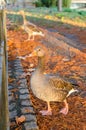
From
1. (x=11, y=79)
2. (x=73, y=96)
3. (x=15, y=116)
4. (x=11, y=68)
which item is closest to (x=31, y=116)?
(x=15, y=116)

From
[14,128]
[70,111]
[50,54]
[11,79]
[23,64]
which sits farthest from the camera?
[50,54]

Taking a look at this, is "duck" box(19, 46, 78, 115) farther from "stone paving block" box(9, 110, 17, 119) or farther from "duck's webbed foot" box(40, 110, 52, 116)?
"stone paving block" box(9, 110, 17, 119)

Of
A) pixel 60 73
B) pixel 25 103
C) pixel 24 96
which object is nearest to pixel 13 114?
pixel 25 103

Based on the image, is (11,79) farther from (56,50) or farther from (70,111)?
(56,50)

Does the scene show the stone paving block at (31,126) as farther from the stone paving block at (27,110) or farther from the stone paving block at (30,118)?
the stone paving block at (27,110)

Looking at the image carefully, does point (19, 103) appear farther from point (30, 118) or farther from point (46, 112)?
point (30, 118)

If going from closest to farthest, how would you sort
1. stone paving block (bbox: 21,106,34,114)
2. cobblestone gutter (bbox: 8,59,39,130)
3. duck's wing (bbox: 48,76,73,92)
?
1. cobblestone gutter (bbox: 8,59,39,130)
2. duck's wing (bbox: 48,76,73,92)
3. stone paving block (bbox: 21,106,34,114)

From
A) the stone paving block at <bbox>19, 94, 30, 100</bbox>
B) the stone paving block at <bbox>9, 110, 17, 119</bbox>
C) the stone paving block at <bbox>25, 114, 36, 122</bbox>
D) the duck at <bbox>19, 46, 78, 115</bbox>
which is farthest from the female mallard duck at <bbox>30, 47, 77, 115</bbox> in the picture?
the stone paving block at <bbox>19, 94, 30, 100</bbox>

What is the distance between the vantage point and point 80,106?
6094 mm

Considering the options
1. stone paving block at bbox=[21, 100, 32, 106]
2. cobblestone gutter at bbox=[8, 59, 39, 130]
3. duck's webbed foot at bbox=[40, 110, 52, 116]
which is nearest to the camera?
cobblestone gutter at bbox=[8, 59, 39, 130]

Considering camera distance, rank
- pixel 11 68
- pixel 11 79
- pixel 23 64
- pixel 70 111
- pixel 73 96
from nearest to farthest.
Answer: pixel 70 111, pixel 73 96, pixel 11 79, pixel 11 68, pixel 23 64

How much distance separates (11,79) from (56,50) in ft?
12.8

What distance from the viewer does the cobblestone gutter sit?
16.9ft

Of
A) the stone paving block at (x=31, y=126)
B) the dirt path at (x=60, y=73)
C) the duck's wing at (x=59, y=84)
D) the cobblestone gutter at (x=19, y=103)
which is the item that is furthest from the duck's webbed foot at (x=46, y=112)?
the stone paving block at (x=31, y=126)
